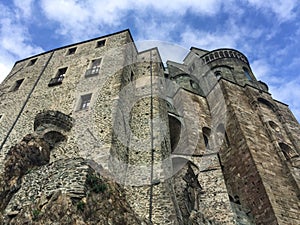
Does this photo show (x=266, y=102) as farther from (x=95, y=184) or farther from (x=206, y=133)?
(x=95, y=184)

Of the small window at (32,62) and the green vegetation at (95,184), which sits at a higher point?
the small window at (32,62)

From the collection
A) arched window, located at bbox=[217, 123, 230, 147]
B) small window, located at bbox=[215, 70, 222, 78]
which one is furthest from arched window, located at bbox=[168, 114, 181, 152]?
small window, located at bbox=[215, 70, 222, 78]

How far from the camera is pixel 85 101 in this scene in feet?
47.8

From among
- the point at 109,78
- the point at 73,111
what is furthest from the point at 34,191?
the point at 109,78

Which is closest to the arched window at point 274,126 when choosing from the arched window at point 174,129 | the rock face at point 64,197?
the arched window at point 174,129

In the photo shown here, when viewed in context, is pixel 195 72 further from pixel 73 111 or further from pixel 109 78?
pixel 73 111

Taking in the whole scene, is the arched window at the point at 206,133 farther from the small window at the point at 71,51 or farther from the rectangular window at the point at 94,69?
the small window at the point at 71,51

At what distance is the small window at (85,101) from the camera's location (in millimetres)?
14161

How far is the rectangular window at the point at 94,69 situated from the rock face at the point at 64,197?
23.3ft

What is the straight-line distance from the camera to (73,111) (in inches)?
546

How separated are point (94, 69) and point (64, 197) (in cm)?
1001

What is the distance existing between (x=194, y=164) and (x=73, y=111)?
269 inches

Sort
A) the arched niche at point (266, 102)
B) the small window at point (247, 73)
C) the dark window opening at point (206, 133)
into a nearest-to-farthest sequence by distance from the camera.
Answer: the dark window opening at point (206, 133) → the arched niche at point (266, 102) → the small window at point (247, 73)

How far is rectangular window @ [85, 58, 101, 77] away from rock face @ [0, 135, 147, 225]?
712cm
